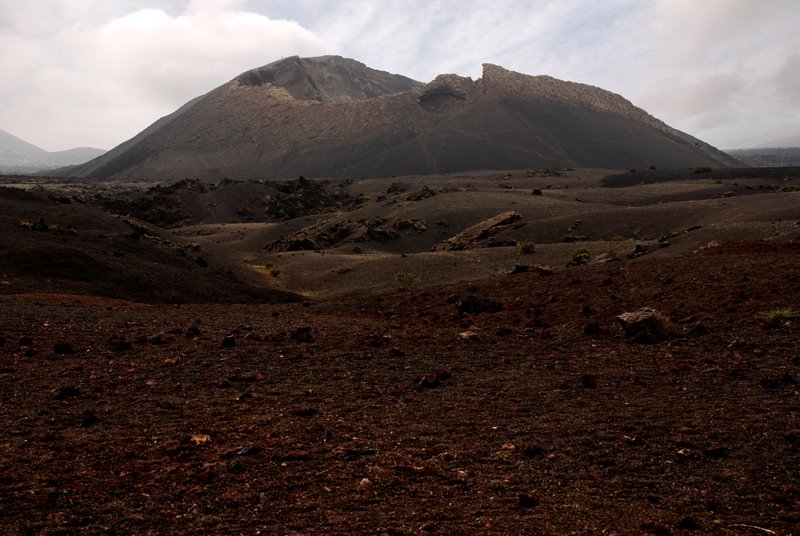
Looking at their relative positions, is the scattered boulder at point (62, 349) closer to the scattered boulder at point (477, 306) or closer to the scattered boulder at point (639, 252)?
the scattered boulder at point (477, 306)

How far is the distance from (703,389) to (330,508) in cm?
605

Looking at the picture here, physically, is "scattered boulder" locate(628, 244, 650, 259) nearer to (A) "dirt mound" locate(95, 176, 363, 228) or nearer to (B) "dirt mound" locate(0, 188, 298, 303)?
(B) "dirt mound" locate(0, 188, 298, 303)

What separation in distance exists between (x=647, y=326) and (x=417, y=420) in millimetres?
5864

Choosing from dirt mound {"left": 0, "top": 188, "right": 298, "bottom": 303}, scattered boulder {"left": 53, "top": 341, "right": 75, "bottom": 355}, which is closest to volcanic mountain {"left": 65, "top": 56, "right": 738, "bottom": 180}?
dirt mound {"left": 0, "top": 188, "right": 298, "bottom": 303}

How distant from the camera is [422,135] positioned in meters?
136

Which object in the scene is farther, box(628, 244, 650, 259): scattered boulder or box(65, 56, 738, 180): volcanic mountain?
box(65, 56, 738, 180): volcanic mountain

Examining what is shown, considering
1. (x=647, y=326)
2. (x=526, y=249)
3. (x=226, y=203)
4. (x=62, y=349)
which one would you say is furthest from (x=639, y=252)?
(x=226, y=203)

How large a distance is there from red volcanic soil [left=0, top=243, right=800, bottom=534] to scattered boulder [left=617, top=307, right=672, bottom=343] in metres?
0.18

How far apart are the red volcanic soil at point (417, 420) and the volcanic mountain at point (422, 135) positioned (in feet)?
350

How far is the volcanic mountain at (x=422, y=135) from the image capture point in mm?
123312

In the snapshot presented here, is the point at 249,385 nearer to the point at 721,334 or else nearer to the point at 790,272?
the point at 721,334

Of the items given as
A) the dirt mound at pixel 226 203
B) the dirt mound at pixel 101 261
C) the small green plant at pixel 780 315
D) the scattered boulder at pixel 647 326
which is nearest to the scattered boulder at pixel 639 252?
the small green plant at pixel 780 315

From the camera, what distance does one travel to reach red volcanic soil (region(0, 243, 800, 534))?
5.23 metres

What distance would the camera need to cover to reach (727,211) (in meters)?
32.5
